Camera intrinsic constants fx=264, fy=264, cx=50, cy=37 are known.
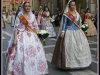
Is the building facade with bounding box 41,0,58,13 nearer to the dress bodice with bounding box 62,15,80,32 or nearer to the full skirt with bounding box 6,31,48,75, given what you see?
the dress bodice with bounding box 62,15,80,32

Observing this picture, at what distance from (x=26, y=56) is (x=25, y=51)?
103 mm

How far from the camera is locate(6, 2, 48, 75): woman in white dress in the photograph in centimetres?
520

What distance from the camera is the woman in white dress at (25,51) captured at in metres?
5.20

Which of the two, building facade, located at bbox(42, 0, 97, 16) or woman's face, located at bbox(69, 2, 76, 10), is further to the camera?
building facade, located at bbox(42, 0, 97, 16)

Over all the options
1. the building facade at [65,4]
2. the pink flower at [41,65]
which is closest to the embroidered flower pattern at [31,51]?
the pink flower at [41,65]

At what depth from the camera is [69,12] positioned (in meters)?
6.29

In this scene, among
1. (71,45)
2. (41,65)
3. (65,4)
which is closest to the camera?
A: (41,65)

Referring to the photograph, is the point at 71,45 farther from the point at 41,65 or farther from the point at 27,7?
the point at 27,7

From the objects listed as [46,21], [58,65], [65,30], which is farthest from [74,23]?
[46,21]

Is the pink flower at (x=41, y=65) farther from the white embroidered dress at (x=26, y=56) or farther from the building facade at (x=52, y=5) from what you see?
the building facade at (x=52, y=5)

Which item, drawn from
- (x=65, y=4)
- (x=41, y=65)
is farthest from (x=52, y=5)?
(x=41, y=65)

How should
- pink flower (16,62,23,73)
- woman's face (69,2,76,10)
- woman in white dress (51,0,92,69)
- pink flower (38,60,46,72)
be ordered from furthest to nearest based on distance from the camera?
woman's face (69,2,76,10), woman in white dress (51,0,92,69), pink flower (38,60,46,72), pink flower (16,62,23,73)

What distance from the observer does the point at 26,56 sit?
17.1ft

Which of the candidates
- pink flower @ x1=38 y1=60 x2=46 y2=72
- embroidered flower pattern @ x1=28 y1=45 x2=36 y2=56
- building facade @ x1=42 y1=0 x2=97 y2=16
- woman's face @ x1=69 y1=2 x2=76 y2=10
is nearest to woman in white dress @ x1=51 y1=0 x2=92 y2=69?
woman's face @ x1=69 y1=2 x2=76 y2=10
